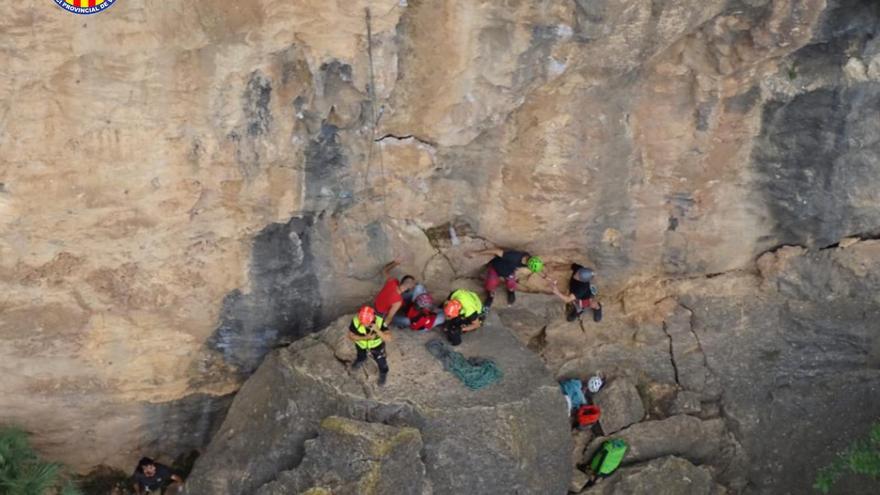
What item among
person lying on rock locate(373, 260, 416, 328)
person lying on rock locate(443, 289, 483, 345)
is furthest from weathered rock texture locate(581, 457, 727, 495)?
person lying on rock locate(373, 260, 416, 328)

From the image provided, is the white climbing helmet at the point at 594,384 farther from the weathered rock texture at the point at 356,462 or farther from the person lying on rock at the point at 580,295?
the weathered rock texture at the point at 356,462

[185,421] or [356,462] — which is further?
[185,421]

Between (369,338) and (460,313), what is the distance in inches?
43.4

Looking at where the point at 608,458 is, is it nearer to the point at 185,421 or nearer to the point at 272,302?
the point at 272,302

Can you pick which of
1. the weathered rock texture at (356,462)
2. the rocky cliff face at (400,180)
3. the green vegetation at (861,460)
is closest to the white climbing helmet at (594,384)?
the rocky cliff face at (400,180)

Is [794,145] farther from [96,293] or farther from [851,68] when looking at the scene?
[96,293]

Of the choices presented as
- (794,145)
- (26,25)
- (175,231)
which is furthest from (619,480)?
(26,25)

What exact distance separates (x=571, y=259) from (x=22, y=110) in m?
5.91

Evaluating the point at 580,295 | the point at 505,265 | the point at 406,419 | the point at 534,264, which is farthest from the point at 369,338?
the point at 580,295

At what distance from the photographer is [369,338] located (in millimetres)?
8430

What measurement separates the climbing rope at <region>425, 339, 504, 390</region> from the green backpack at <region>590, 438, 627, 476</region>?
6.02ft

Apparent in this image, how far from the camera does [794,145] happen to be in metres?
9.18

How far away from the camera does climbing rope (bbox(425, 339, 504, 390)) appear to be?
8695 millimetres

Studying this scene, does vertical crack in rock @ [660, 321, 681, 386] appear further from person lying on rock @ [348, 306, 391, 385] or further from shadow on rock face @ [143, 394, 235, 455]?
shadow on rock face @ [143, 394, 235, 455]
